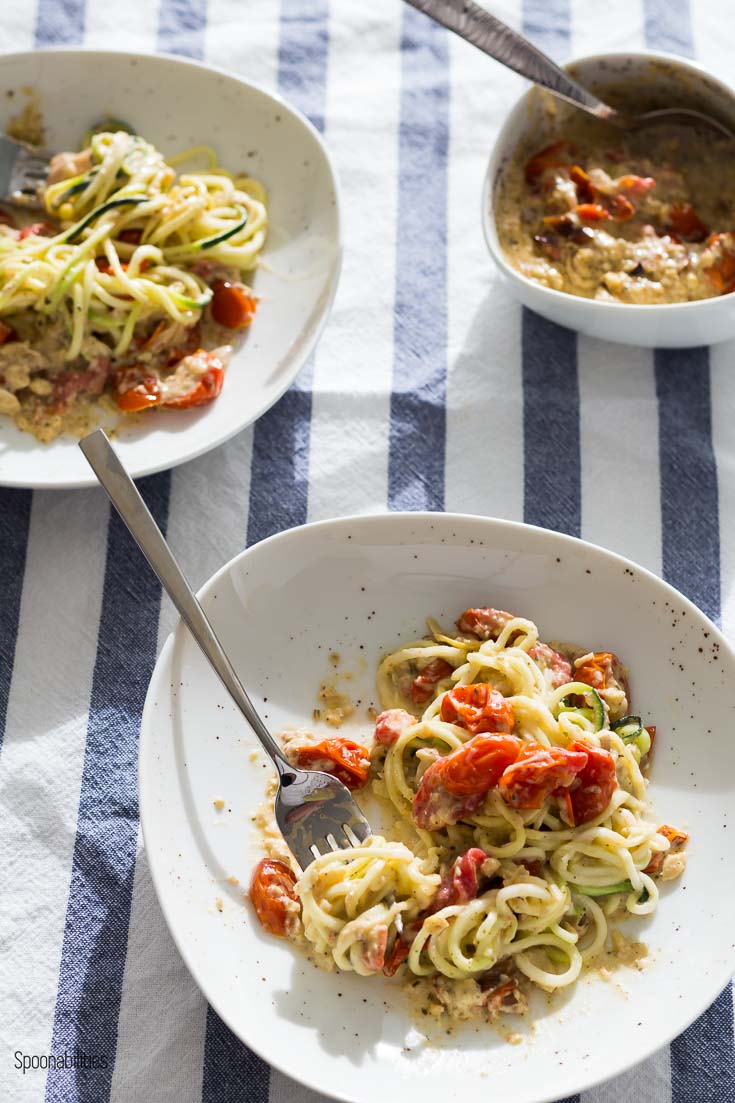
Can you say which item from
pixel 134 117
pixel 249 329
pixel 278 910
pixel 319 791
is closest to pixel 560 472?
pixel 249 329

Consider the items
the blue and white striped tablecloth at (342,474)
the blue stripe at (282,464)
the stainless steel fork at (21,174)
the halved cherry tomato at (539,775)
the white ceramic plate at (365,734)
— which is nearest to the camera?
the white ceramic plate at (365,734)

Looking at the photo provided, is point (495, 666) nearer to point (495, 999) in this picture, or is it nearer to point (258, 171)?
point (495, 999)

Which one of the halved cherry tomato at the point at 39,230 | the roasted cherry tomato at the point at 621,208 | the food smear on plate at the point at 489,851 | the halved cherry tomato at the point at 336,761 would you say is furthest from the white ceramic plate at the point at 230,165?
the food smear on plate at the point at 489,851

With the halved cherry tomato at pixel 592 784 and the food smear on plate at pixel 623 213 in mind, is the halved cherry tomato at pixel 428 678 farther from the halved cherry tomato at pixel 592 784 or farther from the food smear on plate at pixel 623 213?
the food smear on plate at pixel 623 213

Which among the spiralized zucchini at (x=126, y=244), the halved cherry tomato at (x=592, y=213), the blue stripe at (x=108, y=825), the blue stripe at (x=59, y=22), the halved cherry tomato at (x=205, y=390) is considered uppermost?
the halved cherry tomato at (x=592, y=213)

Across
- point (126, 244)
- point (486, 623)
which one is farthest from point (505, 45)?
point (486, 623)

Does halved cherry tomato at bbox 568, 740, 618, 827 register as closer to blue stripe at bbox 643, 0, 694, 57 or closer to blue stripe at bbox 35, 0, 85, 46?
blue stripe at bbox 643, 0, 694, 57

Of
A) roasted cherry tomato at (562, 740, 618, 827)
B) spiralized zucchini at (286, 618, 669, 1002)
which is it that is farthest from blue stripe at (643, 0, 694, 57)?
roasted cherry tomato at (562, 740, 618, 827)
